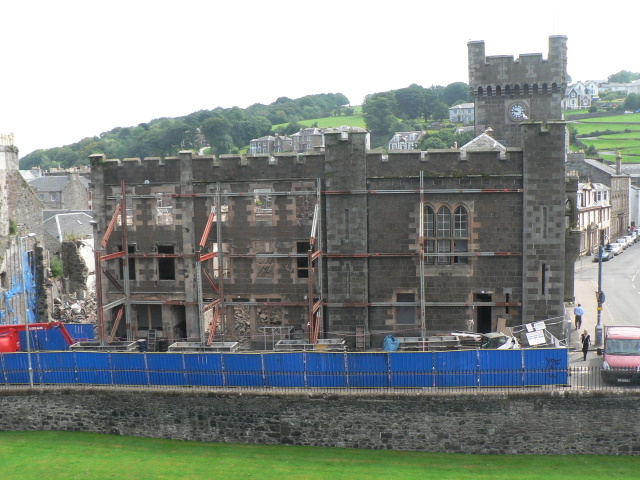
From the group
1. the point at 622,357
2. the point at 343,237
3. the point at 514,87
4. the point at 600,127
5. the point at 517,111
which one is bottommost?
the point at 622,357

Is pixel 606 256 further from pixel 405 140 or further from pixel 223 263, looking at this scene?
pixel 405 140

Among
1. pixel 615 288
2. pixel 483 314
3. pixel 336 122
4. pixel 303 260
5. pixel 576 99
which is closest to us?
pixel 483 314

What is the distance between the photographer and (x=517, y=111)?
38.8 m

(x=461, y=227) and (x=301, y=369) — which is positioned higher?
(x=461, y=227)

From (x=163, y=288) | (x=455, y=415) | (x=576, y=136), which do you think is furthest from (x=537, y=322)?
(x=576, y=136)

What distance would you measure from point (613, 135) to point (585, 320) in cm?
9945

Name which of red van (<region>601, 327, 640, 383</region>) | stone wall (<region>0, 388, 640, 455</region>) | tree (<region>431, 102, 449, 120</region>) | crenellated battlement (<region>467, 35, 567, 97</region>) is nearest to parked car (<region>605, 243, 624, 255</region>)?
crenellated battlement (<region>467, 35, 567, 97</region>)

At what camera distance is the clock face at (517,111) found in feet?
126

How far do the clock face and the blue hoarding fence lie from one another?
795 inches

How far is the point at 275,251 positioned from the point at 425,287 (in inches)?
249

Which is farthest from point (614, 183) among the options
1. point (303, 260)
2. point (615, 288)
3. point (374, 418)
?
point (374, 418)

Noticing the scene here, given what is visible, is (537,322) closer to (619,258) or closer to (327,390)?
(327,390)

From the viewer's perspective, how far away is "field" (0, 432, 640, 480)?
2014cm

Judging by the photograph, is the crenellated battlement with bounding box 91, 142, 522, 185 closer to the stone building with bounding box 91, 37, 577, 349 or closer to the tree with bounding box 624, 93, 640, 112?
the stone building with bounding box 91, 37, 577, 349
